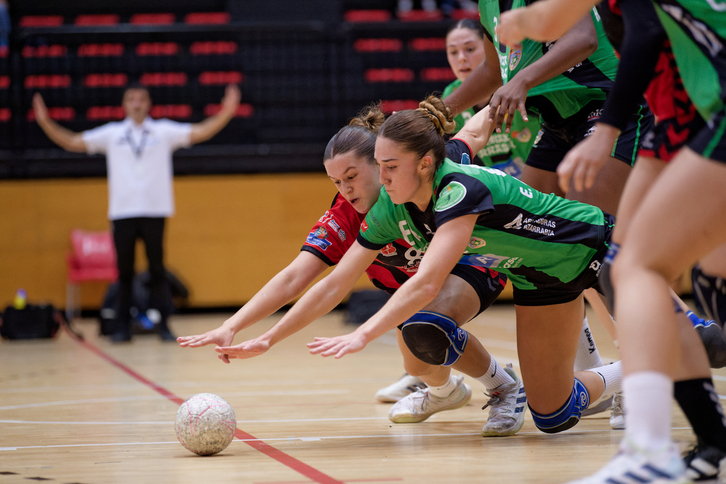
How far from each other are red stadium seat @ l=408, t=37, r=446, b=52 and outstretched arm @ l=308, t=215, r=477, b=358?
298 inches

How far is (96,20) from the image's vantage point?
33.7 feet

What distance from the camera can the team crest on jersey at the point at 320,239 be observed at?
3.12 m

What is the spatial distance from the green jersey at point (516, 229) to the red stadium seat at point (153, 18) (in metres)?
8.26

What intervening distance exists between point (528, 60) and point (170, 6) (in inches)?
312

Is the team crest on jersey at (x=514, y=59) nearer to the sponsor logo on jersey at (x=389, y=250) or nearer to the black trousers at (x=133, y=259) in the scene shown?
the sponsor logo on jersey at (x=389, y=250)

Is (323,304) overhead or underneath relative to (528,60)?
underneath

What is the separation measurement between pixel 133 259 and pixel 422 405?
14.5 ft

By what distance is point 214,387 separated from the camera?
457 cm

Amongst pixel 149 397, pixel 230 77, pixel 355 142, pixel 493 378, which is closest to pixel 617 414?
pixel 493 378

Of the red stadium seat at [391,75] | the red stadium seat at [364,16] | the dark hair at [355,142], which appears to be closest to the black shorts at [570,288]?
→ the dark hair at [355,142]

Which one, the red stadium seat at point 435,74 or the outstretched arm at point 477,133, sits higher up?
the red stadium seat at point 435,74

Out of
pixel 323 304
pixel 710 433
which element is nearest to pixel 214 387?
pixel 323 304

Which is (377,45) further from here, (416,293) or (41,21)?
(416,293)

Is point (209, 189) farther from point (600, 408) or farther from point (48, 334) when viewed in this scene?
point (600, 408)
